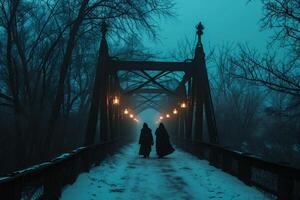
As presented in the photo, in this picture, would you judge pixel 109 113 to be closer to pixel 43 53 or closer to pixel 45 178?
pixel 43 53

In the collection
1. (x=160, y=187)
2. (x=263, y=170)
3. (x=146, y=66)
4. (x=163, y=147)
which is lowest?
(x=160, y=187)

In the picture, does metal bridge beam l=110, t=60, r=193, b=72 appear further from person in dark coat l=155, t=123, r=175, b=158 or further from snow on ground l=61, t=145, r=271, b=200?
snow on ground l=61, t=145, r=271, b=200

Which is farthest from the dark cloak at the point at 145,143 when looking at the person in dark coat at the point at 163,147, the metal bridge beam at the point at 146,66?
the metal bridge beam at the point at 146,66

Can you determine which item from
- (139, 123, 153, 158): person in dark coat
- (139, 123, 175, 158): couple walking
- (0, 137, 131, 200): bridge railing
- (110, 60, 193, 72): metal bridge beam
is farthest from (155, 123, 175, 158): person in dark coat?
(0, 137, 131, 200): bridge railing

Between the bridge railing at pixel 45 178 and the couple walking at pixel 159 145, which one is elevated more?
the couple walking at pixel 159 145

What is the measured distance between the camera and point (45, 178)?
7070 mm

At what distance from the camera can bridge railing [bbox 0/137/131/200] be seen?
4.98 meters

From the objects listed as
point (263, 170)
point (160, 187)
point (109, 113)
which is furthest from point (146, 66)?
point (160, 187)

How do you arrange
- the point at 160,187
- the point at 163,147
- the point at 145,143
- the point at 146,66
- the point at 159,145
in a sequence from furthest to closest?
the point at 146,66
the point at 145,143
the point at 159,145
the point at 163,147
the point at 160,187

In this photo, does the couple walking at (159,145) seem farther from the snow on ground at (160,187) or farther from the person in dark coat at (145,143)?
the snow on ground at (160,187)

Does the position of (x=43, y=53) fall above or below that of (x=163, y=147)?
above

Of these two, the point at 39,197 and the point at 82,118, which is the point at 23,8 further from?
the point at 82,118

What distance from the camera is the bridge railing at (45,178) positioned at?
4980 mm

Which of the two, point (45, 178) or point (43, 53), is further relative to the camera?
point (43, 53)
